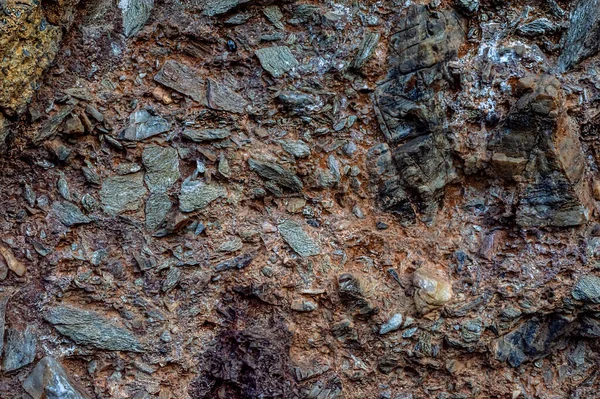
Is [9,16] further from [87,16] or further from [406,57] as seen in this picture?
[406,57]

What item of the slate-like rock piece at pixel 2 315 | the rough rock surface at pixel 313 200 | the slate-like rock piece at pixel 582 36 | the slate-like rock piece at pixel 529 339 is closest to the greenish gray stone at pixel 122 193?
the rough rock surface at pixel 313 200

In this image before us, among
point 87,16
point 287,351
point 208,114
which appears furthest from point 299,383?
point 87,16

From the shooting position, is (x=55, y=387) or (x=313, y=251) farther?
(x=313, y=251)

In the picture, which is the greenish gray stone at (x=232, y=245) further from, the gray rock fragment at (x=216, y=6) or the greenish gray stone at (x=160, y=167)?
the gray rock fragment at (x=216, y=6)

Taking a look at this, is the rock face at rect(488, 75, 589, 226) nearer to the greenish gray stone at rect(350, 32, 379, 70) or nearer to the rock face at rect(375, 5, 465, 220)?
the rock face at rect(375, 5, 465, 220)

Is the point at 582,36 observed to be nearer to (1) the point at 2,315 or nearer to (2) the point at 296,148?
(2) the point at 296,148

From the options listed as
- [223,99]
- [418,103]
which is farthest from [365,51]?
[223,99]
